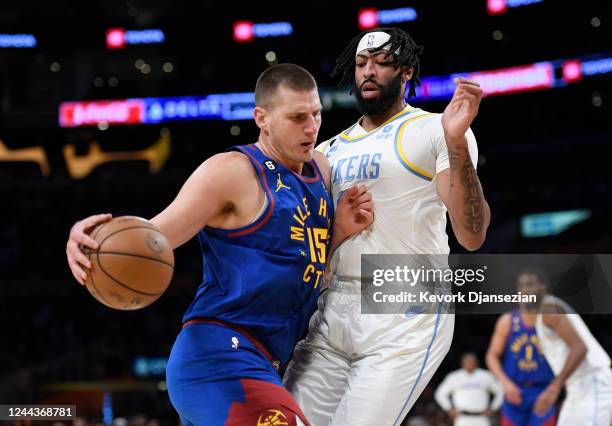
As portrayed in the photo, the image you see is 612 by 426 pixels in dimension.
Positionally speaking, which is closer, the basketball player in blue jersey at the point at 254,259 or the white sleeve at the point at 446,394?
the basketball player in blue jersey at the point at 254,259

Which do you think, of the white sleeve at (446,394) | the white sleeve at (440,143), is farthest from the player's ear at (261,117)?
the white sleeve at (446,394)

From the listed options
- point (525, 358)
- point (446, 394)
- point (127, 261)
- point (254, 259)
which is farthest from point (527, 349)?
point (127, 261)

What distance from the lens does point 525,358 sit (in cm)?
785

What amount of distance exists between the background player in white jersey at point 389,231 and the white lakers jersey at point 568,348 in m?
3.45

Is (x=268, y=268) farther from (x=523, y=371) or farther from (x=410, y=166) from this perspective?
(x=523, y=371)

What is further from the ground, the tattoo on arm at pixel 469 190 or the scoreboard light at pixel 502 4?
the scoreboard light at pixel 502 4

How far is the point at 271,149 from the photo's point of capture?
12.4 feet

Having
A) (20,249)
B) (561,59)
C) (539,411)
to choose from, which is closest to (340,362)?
(539,411)

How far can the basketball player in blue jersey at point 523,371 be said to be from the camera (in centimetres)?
771

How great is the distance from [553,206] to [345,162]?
18409 mm

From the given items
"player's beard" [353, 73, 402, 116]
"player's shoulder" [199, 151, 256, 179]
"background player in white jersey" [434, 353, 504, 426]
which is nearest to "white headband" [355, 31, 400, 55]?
"player's beard" [353, 73, 402, 116]

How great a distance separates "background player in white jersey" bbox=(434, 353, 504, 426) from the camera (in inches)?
407

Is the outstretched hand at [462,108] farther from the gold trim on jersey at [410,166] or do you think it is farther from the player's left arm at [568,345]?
the player's left arm at [568,345]

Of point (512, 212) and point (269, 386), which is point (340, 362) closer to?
point (269, 386)
